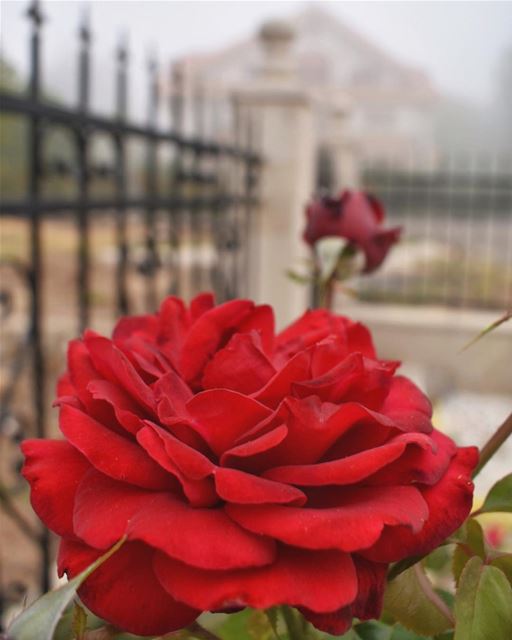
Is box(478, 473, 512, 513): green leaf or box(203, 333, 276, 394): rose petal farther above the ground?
box(203, 333, 276, 394): rose petal

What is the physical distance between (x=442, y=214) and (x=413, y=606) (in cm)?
763

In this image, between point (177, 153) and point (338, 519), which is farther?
point (177, 153)

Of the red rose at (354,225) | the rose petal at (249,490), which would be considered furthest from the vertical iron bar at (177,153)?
the rose petal at (249,490)

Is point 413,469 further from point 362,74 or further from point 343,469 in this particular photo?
point 362,74

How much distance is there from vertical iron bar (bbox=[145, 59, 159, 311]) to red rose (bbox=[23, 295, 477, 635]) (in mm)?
1617

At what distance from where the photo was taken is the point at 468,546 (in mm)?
323

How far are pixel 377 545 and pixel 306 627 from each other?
2.8 inches

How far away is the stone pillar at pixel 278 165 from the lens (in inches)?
112

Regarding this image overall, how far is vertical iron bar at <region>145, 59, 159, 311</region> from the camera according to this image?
194 cm

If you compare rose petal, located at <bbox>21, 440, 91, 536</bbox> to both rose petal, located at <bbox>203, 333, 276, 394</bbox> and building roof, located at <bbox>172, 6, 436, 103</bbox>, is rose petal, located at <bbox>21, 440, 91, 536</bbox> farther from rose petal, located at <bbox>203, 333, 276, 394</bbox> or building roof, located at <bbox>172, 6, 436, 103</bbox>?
building roof, located at <bbox>172, 6, 436, 103</bbox>

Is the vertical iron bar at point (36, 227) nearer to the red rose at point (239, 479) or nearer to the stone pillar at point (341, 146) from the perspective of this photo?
the red rose at point (239, 479)

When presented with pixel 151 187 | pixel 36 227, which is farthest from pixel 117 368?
pixel 151 187

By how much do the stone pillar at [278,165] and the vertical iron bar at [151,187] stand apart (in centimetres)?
79

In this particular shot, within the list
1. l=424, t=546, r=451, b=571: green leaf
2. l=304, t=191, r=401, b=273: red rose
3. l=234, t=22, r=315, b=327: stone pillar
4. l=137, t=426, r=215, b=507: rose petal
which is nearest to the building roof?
l=234, t=22, r=315, b=327: stone pillar
